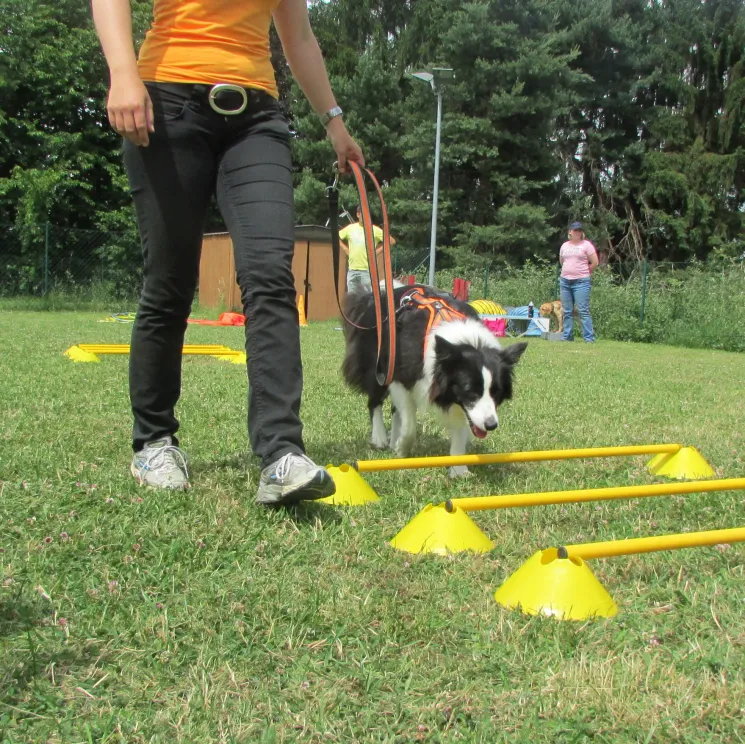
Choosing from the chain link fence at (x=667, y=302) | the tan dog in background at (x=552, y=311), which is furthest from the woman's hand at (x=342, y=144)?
the tan dog in background at (x=552, y=311)

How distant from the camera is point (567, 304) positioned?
14312 millimetres

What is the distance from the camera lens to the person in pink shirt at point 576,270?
13719 mm

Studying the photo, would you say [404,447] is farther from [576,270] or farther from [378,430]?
[576,270]

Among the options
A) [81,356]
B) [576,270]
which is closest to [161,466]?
[81,356]

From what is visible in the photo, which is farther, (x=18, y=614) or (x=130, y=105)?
(x=130, y=105)

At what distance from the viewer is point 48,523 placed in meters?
2.44

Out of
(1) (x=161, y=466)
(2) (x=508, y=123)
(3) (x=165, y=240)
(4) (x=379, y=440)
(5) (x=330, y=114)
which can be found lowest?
(4) (x=379, y=440)

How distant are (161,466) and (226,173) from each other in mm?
1114

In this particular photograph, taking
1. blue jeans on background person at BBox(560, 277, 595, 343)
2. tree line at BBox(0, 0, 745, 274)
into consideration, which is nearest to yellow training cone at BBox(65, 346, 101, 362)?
blue jeans on background person at BBox(560, 277, 595, 343)

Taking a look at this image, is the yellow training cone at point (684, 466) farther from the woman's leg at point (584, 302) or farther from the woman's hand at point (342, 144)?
the woman's leg at point (584, 302)

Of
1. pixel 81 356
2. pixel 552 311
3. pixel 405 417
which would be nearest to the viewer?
pixel 405 417

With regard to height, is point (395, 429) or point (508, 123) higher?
point (508, 123)

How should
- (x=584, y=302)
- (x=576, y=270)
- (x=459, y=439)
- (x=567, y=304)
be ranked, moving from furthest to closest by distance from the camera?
1. (x=567, y=304)
2. (x=584, y=302)
3. (x=576, y=270)
4. (x=459, y=439)

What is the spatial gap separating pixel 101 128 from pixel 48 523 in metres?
24.6
